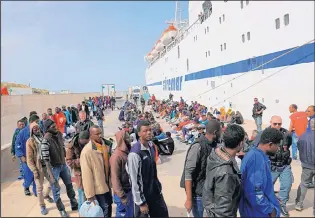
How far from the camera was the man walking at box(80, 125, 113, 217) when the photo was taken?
120 inches

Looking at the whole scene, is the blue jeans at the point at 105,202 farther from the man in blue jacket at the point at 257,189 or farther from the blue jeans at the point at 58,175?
the man in blue jacket at the point at 257,189

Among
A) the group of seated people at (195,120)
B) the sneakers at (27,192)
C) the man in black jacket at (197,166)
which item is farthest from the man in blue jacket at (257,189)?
the sneakers at (27,192)

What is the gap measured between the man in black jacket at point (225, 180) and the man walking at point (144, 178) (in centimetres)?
72

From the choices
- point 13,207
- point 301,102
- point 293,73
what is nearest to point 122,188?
point 13,207

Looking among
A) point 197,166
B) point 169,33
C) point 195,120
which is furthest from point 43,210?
point 169,33

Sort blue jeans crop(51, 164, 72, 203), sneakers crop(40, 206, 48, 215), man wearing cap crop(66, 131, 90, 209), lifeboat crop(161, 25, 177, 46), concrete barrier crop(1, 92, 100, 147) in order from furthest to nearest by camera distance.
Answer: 1. lifeboat crop(161, 25, 177, 46)
2. concrete barrier crop(1, 92, 100, 147)
3. sneakers crop(40, 206, 48, 215)
4. blue jeans crop(51, 164, 72, 203)
5. man wearing cap crop(66, 131, 90, 209)

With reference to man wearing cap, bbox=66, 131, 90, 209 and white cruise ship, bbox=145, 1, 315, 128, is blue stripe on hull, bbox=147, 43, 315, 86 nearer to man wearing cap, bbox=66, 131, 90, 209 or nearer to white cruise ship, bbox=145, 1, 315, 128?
white cruise ship, bbox=145, 1, 315, 128

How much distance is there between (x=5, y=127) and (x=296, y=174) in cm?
727

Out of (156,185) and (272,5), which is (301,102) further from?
(156,185)

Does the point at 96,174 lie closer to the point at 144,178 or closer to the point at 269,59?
the point at 144,178

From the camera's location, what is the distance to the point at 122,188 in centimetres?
290

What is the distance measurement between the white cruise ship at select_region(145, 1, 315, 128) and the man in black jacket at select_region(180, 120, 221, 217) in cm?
614

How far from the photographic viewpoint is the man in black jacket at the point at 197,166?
2.58 m

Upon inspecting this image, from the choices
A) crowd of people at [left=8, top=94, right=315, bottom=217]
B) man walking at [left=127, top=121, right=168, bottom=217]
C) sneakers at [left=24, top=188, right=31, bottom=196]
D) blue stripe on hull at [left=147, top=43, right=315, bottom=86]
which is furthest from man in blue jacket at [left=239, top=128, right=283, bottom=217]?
blue stripe on hull at [left=147, top=43, right=315, bottom=86]
